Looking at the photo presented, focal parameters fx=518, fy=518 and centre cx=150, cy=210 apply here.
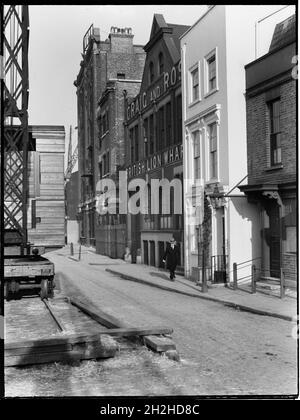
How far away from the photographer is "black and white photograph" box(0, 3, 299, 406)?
6.51 meters

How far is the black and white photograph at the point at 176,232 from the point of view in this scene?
6.51 metres

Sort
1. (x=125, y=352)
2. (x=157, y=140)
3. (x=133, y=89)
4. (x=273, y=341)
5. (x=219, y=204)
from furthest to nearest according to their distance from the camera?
(x=133, y=89), (x=157, y=140), (x=219, y=204), (x=273, y=341), (x=125, y=352)

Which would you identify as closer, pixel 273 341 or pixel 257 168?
pixel 273 341

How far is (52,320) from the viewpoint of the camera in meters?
11.8

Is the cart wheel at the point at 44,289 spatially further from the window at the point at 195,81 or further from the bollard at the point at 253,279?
the window at the point at 195,81

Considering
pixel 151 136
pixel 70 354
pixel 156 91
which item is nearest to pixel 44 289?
pixel 70 354

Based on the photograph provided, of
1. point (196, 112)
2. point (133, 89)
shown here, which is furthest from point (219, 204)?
point (133, 89)

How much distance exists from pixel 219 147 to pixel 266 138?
165 centimetres

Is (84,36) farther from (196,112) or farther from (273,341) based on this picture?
(196,112)

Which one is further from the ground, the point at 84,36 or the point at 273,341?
the point at 84,36

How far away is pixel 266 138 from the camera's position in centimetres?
1277

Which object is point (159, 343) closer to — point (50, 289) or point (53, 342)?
point (53, 342)

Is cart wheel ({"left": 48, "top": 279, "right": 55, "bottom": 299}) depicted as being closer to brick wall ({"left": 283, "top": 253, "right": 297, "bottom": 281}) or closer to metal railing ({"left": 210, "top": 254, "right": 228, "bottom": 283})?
metal railing ({"left": 210, "top": 254, "right": 228, "bottom": 283})

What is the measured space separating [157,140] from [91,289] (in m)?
8.17
